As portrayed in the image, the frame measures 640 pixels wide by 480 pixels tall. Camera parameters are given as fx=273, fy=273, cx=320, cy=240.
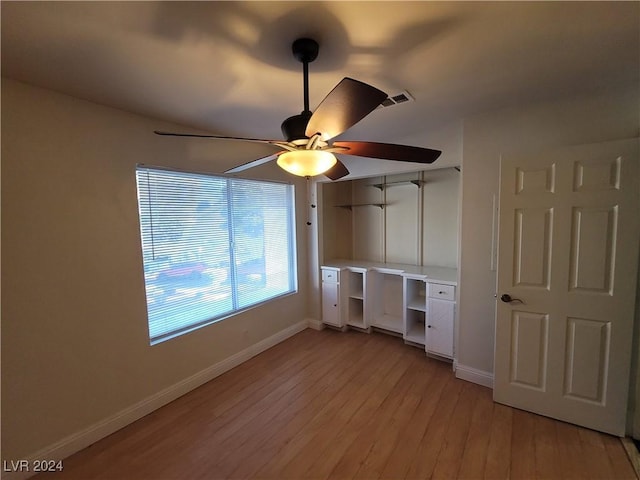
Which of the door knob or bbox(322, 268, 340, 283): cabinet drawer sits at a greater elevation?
the door knob

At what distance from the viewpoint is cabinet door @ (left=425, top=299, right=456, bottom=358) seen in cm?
282

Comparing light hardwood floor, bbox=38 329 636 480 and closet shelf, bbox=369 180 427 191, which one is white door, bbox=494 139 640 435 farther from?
closet shelf, bbox=369 180 427 191

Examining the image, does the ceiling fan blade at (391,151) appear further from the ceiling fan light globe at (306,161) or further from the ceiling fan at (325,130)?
the ceiling fan light globe at (306,161)

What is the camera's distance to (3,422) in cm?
163

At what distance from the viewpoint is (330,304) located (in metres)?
3.73

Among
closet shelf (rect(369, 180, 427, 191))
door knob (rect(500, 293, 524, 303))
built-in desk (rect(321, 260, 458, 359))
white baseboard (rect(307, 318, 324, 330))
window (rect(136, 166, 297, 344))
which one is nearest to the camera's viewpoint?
door knob (rect(500, 293, 524, 303))

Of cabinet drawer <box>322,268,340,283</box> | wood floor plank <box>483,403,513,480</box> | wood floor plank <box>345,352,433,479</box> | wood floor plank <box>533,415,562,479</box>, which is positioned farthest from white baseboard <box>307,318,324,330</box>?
wood floor plank <box>533,415,562,479</box>

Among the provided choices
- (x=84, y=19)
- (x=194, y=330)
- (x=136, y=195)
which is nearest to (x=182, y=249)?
(x=136, y=195)

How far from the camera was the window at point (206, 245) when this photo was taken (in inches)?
91.8

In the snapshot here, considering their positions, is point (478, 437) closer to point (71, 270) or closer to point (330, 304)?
point (330, 304)

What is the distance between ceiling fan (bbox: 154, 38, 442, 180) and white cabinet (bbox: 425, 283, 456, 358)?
171 cm

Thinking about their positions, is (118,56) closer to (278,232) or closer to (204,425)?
(278,232)

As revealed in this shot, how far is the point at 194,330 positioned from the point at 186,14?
2384 millimetres

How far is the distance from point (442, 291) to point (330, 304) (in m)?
1.47
